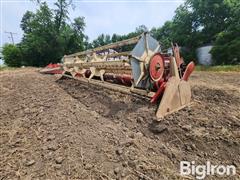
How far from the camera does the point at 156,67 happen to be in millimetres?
3328

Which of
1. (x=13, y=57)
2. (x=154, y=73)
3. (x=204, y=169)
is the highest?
(x=13, y=57)

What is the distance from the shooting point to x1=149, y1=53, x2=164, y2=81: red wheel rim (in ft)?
10.7

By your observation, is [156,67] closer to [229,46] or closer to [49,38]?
[229,46]

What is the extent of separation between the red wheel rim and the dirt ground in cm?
50

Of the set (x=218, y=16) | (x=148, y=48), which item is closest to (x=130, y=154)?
(x=148, y=48)

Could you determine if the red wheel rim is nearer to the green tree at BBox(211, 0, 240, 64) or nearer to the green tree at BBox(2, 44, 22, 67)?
the green tree at BBox(211, 0, 240, 64)

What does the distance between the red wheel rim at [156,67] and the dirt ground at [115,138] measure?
0.50 metres

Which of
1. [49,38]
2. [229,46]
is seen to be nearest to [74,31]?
[49,38]

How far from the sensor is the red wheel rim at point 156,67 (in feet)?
10.7

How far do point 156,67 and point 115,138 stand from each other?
4.20 feet

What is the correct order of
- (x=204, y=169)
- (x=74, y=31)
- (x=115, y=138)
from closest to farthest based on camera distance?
(x=204, y=169) → (x=115, y=138) → (x=74, y=31)

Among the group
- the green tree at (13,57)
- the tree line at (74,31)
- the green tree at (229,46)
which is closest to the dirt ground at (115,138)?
the green tree at (229,46)

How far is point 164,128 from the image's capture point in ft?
9.48

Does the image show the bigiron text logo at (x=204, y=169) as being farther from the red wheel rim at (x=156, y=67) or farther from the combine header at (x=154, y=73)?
the red wheel rim at (x=156, y=67)
